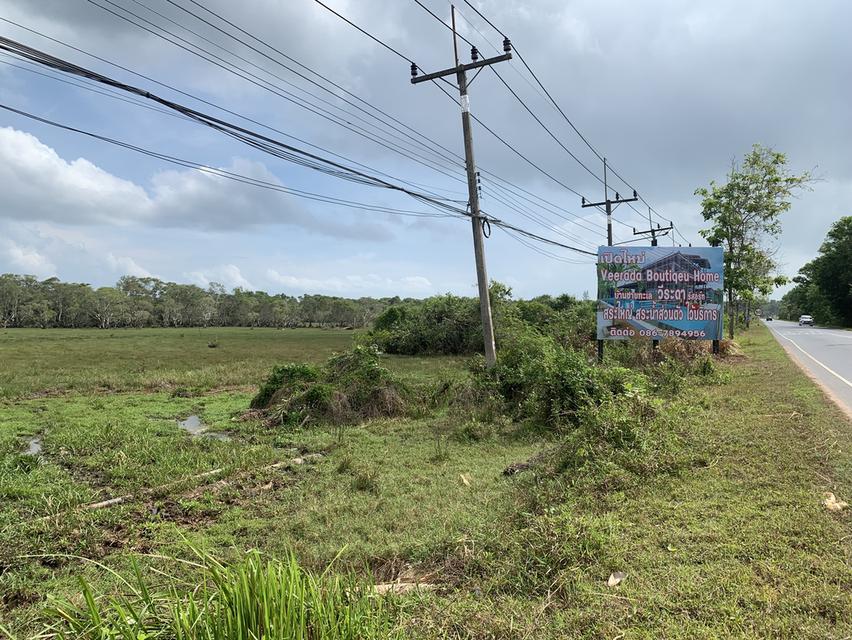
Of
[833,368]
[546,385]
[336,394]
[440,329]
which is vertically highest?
[440,329]

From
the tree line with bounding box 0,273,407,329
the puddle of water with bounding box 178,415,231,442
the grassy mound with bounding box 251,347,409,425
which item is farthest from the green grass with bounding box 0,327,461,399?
the tree line with bounding box 0,273,407,329

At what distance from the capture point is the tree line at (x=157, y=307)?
237 feet

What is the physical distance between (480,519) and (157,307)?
307 feet

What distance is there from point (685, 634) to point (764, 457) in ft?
11.8

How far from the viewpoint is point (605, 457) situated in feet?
17.8

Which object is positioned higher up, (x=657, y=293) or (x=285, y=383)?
(x=657, y=293)

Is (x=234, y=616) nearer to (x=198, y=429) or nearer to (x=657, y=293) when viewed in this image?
(x=198, y=429)

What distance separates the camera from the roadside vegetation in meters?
2.56

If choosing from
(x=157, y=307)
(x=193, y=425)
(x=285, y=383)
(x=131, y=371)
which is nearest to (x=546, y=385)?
(x=285, y=383)

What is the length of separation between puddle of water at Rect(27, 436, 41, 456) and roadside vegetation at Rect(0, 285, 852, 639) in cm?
10

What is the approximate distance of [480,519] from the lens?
4.62m

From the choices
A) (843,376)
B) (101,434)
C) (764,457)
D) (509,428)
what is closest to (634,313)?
(843,376)

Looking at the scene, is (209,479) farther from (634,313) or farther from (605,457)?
(634,313)

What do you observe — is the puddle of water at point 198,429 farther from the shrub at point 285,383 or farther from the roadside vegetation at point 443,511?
the shrub at point 285,383
